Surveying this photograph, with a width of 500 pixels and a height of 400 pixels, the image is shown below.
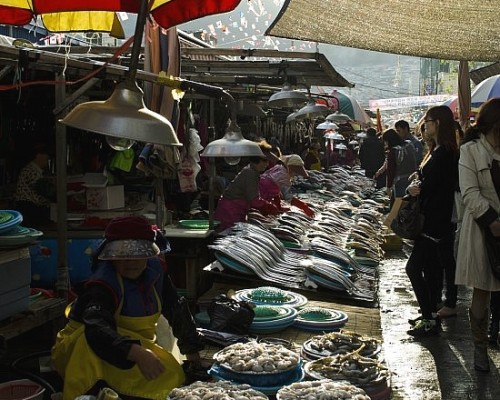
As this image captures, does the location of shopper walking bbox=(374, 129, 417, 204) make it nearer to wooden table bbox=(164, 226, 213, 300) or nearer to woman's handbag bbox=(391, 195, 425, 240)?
woman's handbag bbox=(391, 195, 425, 240)

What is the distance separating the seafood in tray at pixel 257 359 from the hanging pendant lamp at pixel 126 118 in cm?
171

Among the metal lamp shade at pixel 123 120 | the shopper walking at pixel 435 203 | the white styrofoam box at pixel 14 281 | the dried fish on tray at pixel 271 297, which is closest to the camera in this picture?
the metal lamp shade at pixel 123 120

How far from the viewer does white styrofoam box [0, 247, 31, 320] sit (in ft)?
14.7

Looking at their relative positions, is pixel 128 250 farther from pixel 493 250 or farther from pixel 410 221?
pixel 410 221

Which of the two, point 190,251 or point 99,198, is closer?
point 190,251

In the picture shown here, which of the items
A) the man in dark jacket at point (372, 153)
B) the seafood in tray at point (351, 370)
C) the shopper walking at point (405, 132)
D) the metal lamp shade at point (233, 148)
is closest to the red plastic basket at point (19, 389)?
the seafood in tray at point (351, 370)

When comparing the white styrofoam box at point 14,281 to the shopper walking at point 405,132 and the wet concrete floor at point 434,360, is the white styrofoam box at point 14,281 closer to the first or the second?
the wet concrete floor at point 434,360

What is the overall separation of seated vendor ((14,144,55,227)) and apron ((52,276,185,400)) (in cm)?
389

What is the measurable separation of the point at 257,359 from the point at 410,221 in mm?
2824

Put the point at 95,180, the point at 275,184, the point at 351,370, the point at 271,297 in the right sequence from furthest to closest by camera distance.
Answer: the point at 275,184 < the point at 95,180 < the point at 271,297 < the point at 351,370

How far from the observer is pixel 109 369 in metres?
3.56

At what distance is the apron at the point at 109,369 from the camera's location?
3512 mm

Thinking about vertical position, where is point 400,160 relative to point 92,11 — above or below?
below

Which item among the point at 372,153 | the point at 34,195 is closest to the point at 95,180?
the point at 34,195
